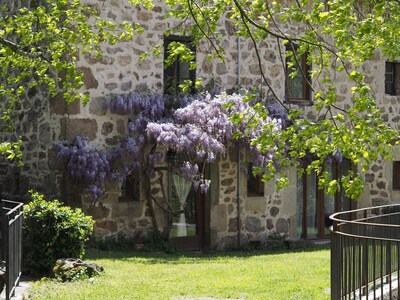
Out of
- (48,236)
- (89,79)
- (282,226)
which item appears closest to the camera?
(48,236)

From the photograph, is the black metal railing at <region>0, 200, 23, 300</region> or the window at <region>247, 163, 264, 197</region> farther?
the window at <region>247, 163, 264, 197</region>

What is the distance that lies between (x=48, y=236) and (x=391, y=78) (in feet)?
33.8

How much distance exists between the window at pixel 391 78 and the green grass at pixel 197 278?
5.85 m

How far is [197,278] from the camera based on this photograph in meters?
10.9

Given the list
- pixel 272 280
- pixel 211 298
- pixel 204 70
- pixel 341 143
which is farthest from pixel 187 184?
pixel 341 143

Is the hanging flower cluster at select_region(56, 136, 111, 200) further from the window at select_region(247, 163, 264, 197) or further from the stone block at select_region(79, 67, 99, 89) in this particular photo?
the window at select_region(247, 163, 264, 197)

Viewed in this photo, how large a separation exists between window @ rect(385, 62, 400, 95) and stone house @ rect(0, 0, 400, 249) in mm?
228

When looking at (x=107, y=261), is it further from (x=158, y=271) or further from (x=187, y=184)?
(x=187, y=184)

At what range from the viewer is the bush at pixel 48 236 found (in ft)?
35.2

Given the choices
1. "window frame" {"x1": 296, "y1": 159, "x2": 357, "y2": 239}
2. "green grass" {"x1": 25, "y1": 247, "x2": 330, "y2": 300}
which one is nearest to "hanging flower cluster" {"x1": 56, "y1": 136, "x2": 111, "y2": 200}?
"green grass" {"x1": 25, "y1": 247, "x2": 330, "y2": 300}

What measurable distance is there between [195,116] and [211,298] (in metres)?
5.27

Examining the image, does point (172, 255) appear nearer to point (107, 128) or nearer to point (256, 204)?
point (107, 128)

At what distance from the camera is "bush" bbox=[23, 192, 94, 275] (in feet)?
35.2

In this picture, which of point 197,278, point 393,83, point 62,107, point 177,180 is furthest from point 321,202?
point 197,278
